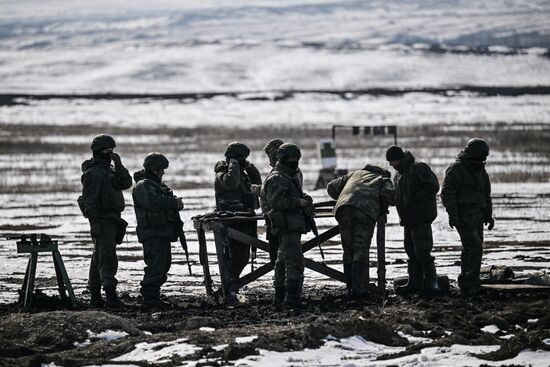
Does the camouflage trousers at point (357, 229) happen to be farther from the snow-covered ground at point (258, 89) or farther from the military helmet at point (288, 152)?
the snow-covered ground at point (258, 89)

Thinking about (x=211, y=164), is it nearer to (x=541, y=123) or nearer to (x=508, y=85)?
(x=541, y=123)

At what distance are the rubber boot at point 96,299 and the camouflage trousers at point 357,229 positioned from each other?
274cm

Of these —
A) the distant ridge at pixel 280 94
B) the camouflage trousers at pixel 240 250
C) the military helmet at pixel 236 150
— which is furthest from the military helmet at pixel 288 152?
the distant ridge at pixel 280 94

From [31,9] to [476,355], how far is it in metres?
172

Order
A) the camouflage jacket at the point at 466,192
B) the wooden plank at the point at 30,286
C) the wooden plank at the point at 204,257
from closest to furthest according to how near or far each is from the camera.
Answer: the wooden plank at the point at 30,286 < the camouflage jacket at the point at 466,192 < the wooden plank at the point at 204,257

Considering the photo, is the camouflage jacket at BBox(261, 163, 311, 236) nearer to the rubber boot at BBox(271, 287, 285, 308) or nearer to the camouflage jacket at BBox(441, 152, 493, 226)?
the rubber boot at BBox(271, 287, 285, 308)

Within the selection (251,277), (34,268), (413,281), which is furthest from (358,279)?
(34,268)

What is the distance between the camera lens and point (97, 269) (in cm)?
1422

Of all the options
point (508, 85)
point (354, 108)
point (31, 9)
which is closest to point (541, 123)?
point (354, 108)

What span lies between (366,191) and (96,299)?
3.16 meters

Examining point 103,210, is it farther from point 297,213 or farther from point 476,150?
point 476,150

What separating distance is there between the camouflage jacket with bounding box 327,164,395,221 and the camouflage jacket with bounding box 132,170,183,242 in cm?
177

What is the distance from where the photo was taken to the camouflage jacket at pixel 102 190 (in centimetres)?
1408

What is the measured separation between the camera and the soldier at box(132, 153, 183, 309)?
14.0 metres
